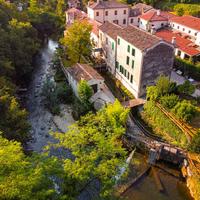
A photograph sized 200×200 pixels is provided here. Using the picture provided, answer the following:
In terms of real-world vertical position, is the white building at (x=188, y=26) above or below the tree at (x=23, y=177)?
above

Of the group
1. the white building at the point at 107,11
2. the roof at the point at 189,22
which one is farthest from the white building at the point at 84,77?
the roof at the point at 189,22

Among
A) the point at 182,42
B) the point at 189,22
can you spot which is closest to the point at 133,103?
the point at 182,42

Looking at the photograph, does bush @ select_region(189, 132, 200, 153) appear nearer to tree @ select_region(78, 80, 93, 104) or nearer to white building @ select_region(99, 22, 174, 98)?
white building @ select_region(99, 22, 174, 98)

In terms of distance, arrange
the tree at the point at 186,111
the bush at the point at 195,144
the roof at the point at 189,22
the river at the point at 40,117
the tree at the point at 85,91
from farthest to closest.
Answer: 1. the roof at the point at 189,22
2. the tree at the point at 85,91
3. the river at the point at 40,117
4. the tree at the point at 186,111
5. the bush at the point at 195,144

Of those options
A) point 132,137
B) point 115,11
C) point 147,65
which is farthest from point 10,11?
point 132,137

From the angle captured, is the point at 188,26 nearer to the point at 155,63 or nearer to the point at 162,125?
the point at 155,63

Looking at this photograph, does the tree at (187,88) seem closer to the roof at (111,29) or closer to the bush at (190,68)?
the bush at (190,68)

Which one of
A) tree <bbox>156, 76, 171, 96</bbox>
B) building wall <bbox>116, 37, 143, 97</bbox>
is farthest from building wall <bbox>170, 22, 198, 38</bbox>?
tree <bbox>156, 76, 171, 96</bbox>
